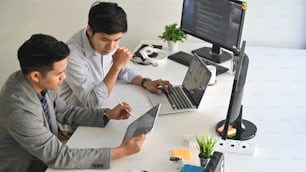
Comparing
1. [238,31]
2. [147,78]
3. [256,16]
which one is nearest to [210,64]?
[238,31]

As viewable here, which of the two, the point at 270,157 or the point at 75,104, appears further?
the point at 75,104

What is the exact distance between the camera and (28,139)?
178cm

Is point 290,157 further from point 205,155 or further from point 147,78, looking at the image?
point 147,78

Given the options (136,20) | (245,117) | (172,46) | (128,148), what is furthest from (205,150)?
(136,20)

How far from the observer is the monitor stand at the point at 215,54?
275cm

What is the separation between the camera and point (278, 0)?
3.01 m

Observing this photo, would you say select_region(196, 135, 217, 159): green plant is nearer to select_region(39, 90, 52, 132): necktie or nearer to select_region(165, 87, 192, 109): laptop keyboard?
select_region(165, 87, 192, 109): laptop keyboard

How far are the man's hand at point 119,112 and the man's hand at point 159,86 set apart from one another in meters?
0.30

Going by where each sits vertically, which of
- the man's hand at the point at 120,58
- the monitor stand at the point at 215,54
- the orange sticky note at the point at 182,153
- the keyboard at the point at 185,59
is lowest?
the orange sticky note at the point at 182,153

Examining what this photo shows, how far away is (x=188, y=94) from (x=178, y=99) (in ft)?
0.19

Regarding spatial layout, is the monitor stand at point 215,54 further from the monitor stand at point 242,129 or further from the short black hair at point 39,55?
the short black hair at point 39,55

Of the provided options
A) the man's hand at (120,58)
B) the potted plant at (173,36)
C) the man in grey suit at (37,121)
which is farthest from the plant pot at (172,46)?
the man in grey suit at (37,121)

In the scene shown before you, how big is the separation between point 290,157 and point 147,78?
95cm

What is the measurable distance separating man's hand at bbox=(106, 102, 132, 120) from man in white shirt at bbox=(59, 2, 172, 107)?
16cm
